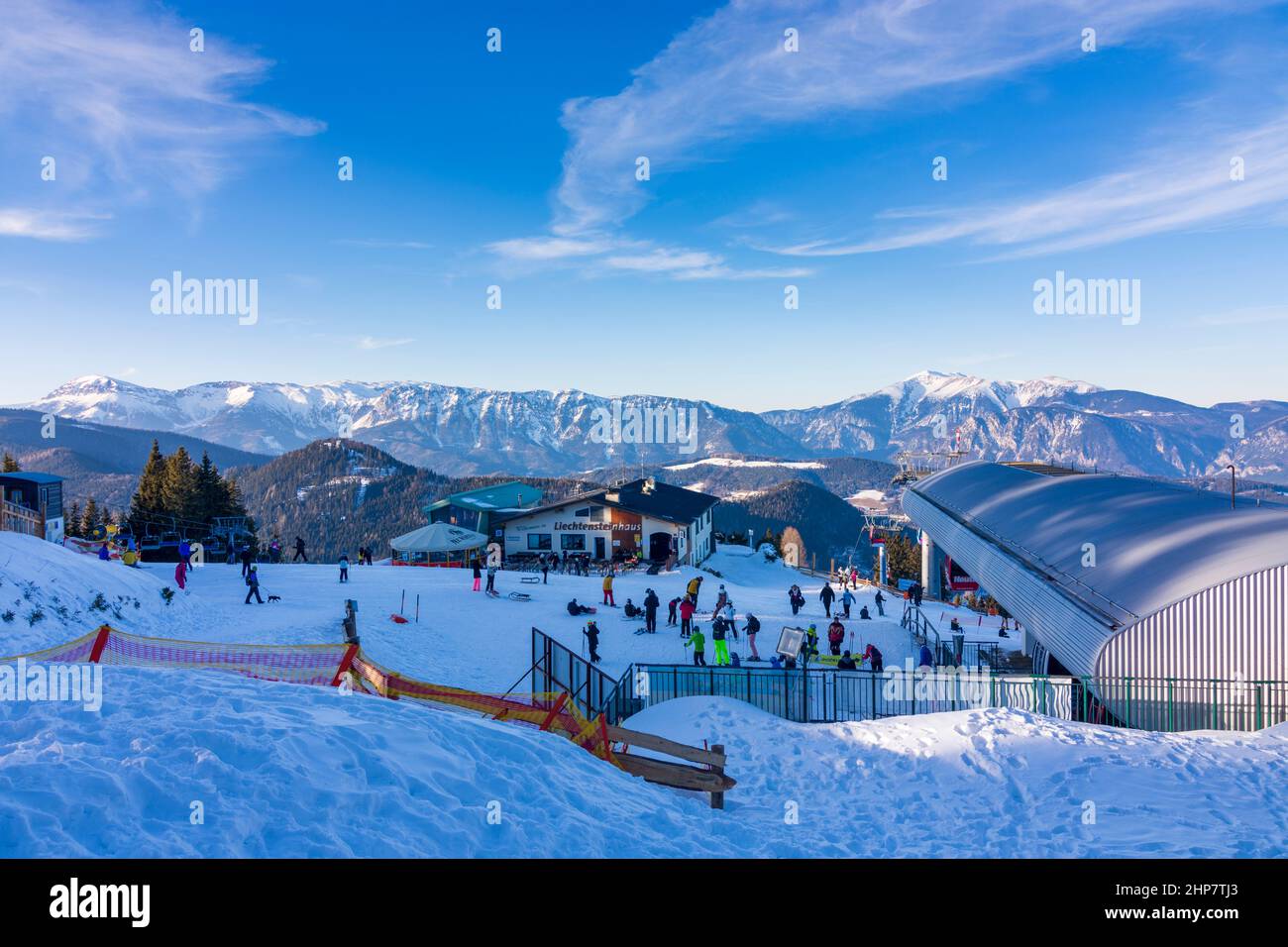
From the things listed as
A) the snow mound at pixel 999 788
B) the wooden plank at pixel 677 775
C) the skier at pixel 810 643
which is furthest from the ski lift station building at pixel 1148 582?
the wooden plank at pixel 677 775

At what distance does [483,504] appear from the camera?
206ft

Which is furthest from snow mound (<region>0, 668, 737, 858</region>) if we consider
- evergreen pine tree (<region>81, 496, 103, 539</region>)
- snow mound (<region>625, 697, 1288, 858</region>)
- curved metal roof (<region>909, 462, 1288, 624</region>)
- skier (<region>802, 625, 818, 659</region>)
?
evergreen pine tree (<region>81, 496, 103, 539</region>)

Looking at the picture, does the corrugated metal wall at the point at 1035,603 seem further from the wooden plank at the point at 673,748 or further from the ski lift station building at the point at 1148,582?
the wooden plank at the point at 673,748

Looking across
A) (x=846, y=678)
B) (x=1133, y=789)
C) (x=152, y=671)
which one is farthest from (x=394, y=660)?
(x=1133, y=789)

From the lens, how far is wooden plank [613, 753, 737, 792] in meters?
8.71

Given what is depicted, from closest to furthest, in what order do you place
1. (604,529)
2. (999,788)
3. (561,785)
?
(561,785) < (999,788) < (604,529)

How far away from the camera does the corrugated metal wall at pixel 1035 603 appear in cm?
1514

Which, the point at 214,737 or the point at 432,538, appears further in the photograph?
the point at 432,538

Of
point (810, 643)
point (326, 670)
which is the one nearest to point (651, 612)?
point (810, 643)

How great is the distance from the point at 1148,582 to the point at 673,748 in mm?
12395

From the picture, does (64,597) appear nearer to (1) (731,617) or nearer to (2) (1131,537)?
(1) (731,617)

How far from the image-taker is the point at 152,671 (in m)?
9.76
